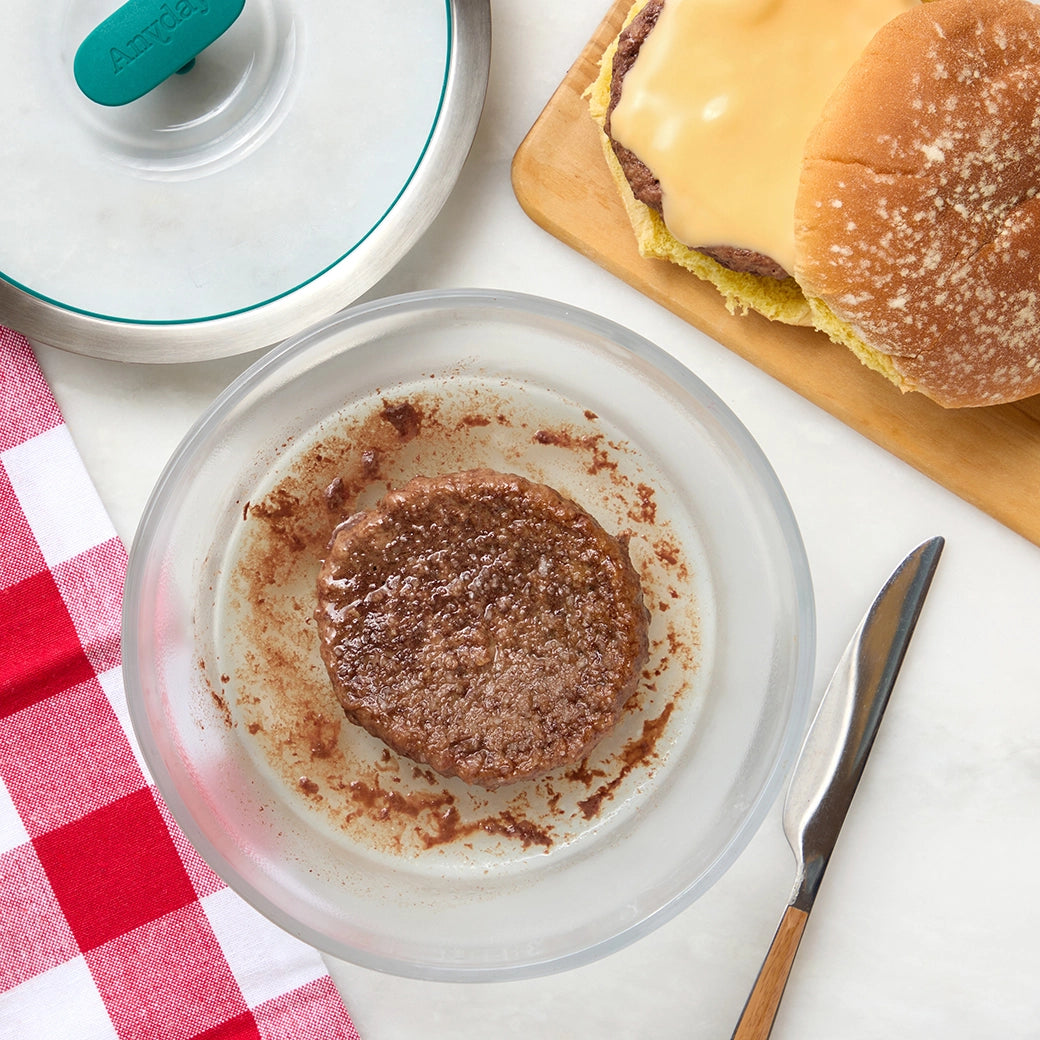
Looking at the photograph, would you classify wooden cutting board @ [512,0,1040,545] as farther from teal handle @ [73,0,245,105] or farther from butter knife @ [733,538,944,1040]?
teal handle @ [73,0,245,105]

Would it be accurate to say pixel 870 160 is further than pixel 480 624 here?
No

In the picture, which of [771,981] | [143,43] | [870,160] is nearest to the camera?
[870,160]

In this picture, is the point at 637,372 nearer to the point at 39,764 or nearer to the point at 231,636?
the point at 231,636

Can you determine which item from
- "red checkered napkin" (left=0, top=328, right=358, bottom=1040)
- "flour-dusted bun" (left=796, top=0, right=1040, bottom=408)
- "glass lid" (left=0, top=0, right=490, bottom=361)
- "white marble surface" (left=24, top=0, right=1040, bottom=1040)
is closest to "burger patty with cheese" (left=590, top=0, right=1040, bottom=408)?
"flour-dusted bun" (left=796, top=0, right=1040, bottom=408)

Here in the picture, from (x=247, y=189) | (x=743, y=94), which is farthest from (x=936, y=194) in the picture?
(x=247, y=189)

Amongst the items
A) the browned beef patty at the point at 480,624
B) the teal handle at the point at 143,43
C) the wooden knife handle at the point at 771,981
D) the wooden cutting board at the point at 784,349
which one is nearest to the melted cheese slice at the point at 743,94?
the wooden cutting board at the point at 784,349

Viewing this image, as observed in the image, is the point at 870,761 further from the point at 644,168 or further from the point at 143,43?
the point at 143,43

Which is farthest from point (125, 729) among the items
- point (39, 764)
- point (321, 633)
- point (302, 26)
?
point (302, 26)

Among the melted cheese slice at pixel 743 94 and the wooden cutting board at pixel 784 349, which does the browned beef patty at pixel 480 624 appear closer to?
the wooden cutting board at pixel 784 349
